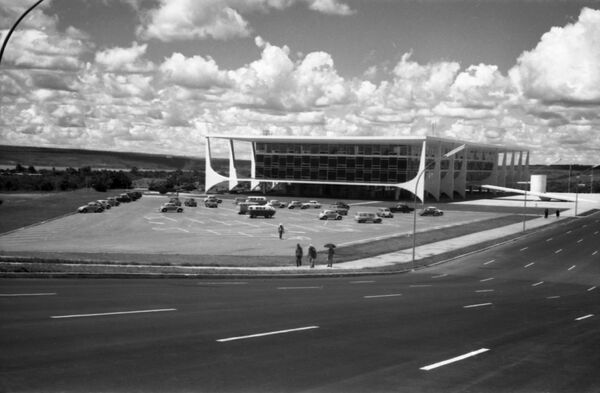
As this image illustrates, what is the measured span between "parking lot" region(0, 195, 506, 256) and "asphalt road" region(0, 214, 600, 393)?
803 inches

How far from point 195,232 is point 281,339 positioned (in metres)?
44.1

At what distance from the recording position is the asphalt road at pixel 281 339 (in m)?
9.75

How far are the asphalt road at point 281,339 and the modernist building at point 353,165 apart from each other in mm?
87093

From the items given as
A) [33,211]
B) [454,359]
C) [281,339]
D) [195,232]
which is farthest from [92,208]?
[454,359]

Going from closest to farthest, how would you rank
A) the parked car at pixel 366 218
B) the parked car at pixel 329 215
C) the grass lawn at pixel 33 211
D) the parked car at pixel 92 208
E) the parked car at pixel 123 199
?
the grass lawn at pixel 33 211 < the parked car at pixel 366 218 < the parked car at pixel 329 215 < the parked car at pixel 92 208 < the parked car at pixel 123 199

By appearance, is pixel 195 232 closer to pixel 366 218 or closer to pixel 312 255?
pixel 312 255

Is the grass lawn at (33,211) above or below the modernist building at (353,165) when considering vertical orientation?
below

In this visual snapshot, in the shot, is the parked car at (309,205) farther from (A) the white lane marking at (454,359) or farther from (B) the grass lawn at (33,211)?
(A) the white lane marking at (454,359)

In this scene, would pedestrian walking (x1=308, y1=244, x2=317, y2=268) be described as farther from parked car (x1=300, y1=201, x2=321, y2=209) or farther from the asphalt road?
parked car (x1=300, y1=201, x2=321, y2=209)

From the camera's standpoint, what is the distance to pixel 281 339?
13.0m

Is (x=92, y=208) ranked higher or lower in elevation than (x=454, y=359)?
lower

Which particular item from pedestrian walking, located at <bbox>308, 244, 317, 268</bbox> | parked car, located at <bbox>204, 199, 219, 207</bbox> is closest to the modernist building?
parked car, located at <bbox>204, 199, 219, 207</bbox>

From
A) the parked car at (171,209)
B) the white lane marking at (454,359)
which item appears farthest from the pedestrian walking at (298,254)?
the parked car at (171,209)

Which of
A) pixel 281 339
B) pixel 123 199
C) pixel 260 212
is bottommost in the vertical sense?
pixel 123 199
